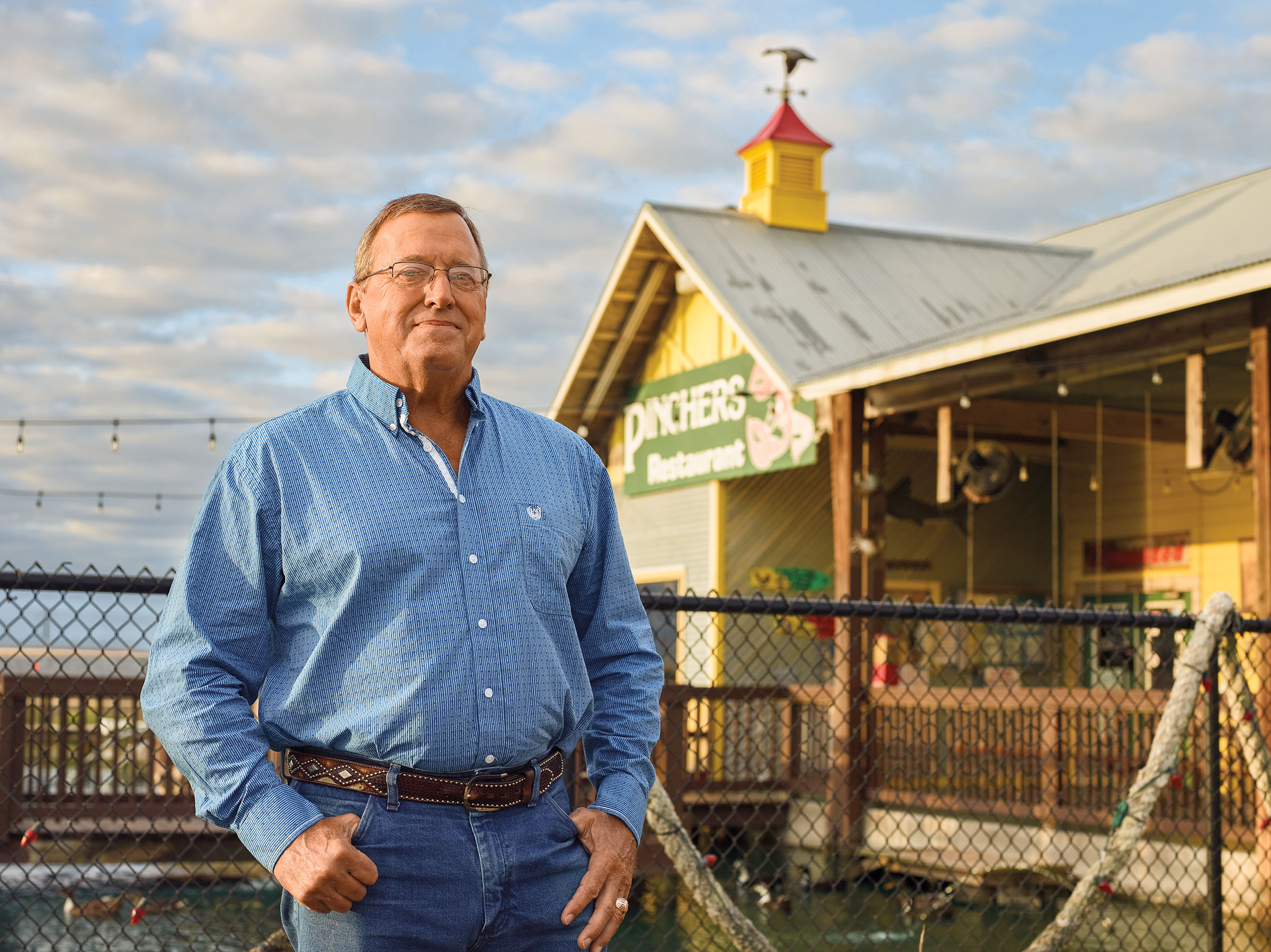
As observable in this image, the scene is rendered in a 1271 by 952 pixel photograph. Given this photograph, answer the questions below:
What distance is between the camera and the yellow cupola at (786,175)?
1595 centimetres

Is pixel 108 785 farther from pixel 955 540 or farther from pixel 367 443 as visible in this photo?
pixel 367 443

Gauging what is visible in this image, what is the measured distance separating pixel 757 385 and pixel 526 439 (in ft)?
37.9

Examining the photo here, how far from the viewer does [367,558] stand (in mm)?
2285

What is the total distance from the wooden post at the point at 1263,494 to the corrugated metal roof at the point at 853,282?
3323 mm

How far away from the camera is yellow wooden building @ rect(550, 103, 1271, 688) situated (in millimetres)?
12242

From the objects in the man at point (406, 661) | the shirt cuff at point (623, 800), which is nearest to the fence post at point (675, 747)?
the shirt cuff at point (623, 800)

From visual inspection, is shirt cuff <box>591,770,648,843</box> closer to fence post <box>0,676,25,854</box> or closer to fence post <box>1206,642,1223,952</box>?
fence post <box>1206,642,1223,952</box>

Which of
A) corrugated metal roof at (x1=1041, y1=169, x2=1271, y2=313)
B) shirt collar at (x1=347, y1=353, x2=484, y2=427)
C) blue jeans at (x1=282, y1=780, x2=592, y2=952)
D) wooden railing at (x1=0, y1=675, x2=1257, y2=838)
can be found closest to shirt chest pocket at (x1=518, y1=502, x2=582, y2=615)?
shirt collar at (x1=347, y1=353, x2=484, y2=427)

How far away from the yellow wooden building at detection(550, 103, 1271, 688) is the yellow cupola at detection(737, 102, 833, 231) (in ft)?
0.11

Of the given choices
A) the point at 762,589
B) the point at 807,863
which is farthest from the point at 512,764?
the point at 762,589

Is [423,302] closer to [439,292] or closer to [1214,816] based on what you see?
[439,292]

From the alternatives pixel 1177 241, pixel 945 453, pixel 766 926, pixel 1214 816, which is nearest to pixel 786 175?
pixel 1177 241

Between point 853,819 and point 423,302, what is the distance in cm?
1005

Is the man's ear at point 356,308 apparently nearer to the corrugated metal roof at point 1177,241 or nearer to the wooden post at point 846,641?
the corrugated metal roof at point 1177,241
